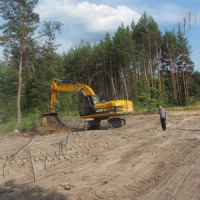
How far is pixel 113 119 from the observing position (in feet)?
53.0

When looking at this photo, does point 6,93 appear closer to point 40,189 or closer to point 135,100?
point 135,100

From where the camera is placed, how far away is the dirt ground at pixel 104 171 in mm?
5273

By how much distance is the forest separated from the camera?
976 inches

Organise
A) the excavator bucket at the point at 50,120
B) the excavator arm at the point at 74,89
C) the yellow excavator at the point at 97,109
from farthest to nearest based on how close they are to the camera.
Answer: the excavator bucket at the point at 50,120 < the excavator arm at the point at 74,89 < the yellow excavator at the point at 97,109

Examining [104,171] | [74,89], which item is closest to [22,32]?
[74,89]

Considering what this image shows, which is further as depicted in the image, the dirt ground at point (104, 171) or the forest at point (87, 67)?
the forest at point (87, 67)

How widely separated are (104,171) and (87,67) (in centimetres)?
3880

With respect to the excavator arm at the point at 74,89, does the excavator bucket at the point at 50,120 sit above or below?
below

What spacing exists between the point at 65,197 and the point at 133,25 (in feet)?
138

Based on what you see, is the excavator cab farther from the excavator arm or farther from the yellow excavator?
the excavator arm

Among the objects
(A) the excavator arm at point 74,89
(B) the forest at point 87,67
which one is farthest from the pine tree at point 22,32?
(A) the excavator arm at point 74,89

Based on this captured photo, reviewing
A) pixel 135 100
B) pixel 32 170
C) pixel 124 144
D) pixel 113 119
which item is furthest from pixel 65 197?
pixel 135 100

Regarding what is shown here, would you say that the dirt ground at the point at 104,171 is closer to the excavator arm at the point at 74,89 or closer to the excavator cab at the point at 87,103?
the excavator cab at the point at 87,103

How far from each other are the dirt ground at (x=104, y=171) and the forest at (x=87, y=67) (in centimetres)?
925
